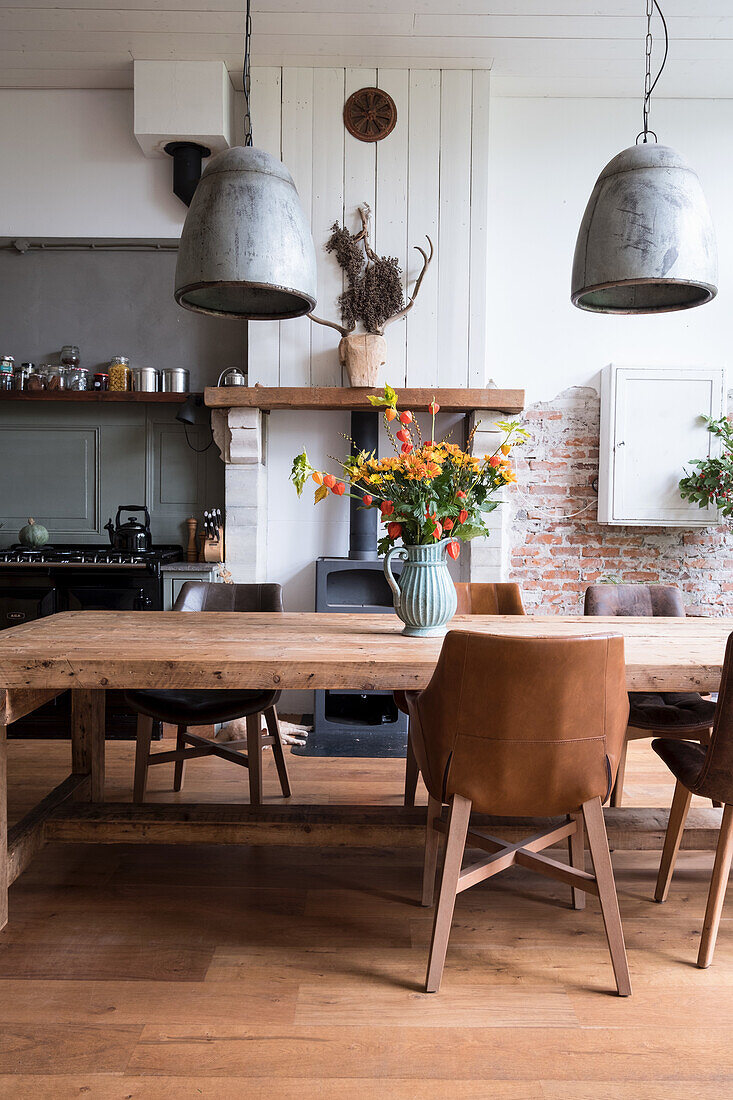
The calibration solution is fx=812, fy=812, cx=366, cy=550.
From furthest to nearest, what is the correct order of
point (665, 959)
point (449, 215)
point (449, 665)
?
point (449, 215), point (665, 959), point (449, 665)

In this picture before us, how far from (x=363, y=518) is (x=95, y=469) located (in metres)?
1.68

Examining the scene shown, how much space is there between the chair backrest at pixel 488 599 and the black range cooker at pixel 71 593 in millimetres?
1746

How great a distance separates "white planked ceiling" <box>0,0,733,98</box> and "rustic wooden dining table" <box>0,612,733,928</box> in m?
3.11

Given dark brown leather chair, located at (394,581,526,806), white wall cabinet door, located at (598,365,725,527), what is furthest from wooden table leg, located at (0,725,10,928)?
white wall cabinet door, located at (598,365,725,527)

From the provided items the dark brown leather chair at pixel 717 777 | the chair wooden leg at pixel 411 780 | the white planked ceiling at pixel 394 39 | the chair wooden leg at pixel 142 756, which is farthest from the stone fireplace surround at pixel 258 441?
the dark brown leather chair at pixel 717 777

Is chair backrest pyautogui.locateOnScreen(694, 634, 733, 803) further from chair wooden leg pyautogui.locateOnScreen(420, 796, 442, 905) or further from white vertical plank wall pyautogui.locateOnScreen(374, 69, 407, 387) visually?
white vertical plank wall pyautogui.locateOnScreen(374, 69, 407, 387)

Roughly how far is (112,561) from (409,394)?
5.97 feet

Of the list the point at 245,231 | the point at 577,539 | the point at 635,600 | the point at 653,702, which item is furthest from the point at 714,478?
the point at 245,231

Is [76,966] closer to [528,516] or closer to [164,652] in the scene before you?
[164,652]

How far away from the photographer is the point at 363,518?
15.1ft

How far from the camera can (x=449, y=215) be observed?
466cm

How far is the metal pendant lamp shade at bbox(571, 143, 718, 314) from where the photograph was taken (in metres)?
2.16

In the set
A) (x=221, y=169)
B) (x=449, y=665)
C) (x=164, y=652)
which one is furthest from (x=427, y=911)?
(x=221, y=169)

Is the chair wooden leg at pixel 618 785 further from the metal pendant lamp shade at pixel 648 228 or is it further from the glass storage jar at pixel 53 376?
the glass storage jar at pixel 53 376
